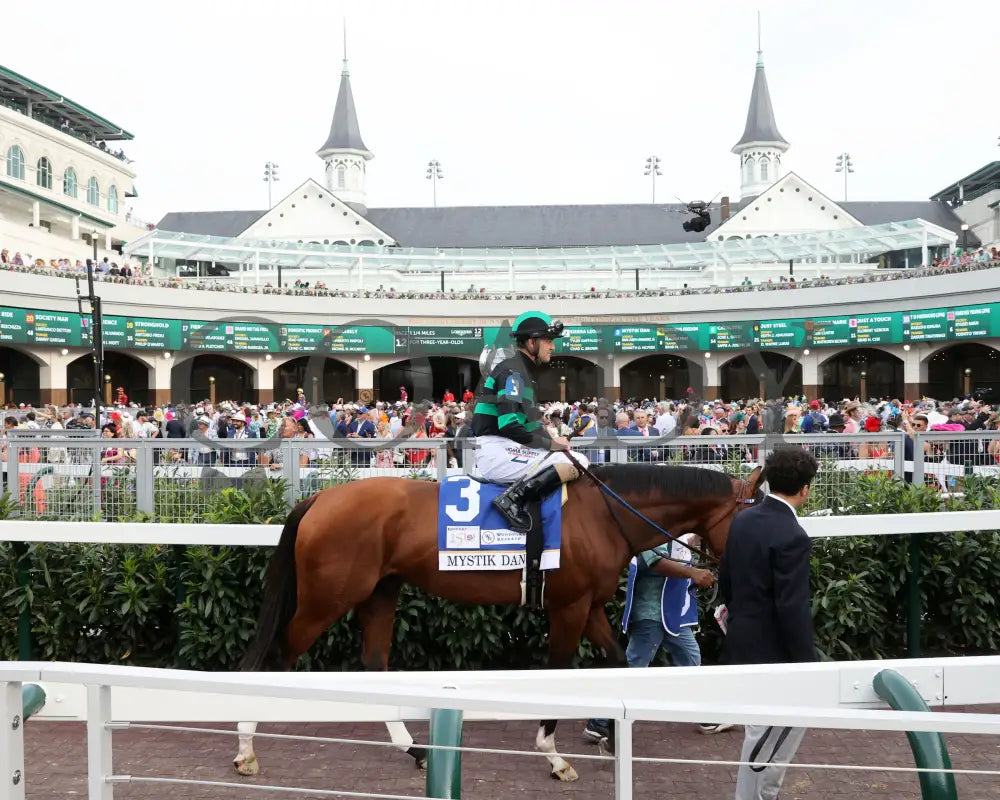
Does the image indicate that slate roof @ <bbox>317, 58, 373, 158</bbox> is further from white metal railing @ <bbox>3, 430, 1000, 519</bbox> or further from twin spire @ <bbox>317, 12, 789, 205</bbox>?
white metal railing @ <bbox>3, 430, 1000, 519</bbox>

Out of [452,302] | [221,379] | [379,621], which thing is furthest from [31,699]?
[221,379]

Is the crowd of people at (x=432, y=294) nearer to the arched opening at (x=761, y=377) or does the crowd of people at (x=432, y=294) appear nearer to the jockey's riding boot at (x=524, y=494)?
the arched opening at (x=761, y=377)

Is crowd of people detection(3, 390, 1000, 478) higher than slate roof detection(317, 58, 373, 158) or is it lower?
lower

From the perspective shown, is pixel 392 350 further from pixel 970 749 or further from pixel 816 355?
pixel 970 749

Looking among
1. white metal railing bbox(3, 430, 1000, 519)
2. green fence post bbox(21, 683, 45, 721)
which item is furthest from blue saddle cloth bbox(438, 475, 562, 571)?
white metal railing bbox(3, 430, 1000, 519)

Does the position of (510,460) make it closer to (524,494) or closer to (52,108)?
(524,494)

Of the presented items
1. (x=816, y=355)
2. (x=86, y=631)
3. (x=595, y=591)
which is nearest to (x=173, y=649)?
(x=86, y=631)

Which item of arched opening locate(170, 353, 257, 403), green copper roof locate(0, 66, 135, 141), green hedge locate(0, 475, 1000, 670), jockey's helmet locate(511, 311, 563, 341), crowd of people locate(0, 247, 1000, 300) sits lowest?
green hedge locate(0, 475, 1000, 670)

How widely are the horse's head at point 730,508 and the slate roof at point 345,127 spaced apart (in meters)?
60.5

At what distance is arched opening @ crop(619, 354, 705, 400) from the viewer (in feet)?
142

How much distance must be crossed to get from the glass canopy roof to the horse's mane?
40949 mm

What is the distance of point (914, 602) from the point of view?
499cm

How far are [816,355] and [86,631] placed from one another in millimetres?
38101

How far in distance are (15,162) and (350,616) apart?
157 ft
